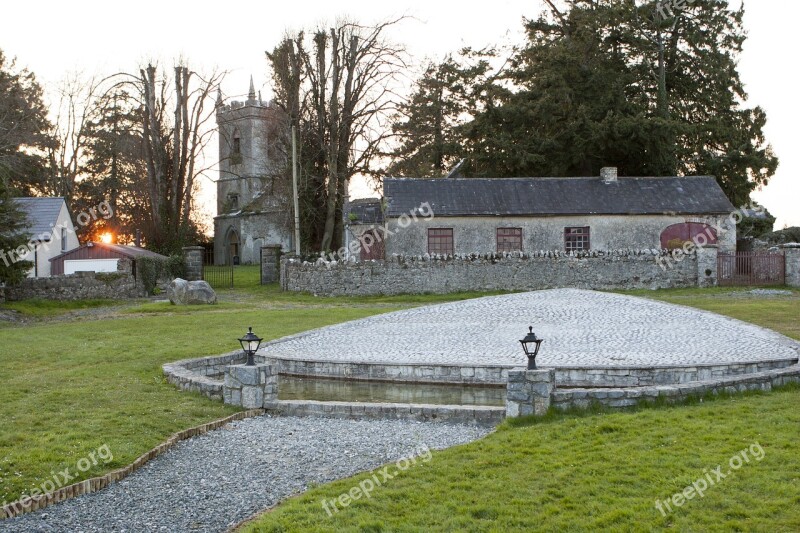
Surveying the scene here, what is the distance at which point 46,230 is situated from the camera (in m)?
34.8

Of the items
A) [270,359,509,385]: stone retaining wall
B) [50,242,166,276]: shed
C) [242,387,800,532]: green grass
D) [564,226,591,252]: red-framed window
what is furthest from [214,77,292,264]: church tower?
[242,387,800,532]: green grass

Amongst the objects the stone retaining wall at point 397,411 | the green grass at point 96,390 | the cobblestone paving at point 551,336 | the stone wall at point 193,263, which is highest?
the stone wall at point 193,263

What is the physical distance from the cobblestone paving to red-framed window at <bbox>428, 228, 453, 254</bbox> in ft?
37.8

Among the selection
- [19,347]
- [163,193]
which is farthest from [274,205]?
[19,347]

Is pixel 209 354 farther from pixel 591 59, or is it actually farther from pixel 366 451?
pixel 591 59

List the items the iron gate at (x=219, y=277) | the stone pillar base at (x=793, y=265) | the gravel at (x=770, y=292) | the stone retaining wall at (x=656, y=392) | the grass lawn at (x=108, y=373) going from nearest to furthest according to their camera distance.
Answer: the grass lawn at (x=108, y=373)
the stone retaining wall at (x=656, y=392)
the gravel at (x=770, y=292)
the stone pillar base at (x=793, y=265)
the iron gate at (x=219, y=277)

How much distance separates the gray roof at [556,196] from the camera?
34188mm

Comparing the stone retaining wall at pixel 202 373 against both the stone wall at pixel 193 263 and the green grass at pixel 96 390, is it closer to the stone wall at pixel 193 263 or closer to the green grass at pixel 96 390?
the green grass at pixel 96 390

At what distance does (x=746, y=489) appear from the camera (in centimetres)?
641

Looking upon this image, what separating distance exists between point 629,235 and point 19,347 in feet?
85.5

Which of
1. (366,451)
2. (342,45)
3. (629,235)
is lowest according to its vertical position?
(366,451)

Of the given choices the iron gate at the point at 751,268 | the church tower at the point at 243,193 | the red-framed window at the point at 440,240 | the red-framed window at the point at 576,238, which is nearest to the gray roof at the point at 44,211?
the church tower at the point at 243,193

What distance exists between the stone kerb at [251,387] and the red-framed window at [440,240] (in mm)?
23777

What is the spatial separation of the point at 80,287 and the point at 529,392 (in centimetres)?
2494
